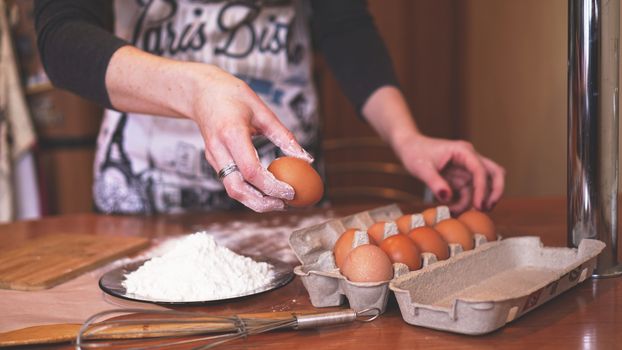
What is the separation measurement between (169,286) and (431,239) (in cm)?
33

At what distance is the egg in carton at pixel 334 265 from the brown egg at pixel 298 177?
0.04 metres

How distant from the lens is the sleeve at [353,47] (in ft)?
5.01

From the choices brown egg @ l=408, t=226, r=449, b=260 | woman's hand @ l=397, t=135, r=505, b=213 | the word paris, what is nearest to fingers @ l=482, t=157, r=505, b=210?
woman's hand @ l=397, t=135, r=505, b=213

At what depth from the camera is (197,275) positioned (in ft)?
2.67

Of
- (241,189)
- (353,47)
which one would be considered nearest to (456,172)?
(353,47)

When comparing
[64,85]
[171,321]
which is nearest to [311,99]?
[64,85]

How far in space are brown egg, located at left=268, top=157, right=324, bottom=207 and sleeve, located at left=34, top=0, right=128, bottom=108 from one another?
356 millimetres

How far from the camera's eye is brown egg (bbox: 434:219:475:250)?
2.93ft

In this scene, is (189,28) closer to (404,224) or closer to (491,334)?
(404,224)

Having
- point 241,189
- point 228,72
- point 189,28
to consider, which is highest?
point 189,28

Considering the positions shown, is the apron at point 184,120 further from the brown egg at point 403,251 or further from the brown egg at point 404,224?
the brown egg at point 403,251

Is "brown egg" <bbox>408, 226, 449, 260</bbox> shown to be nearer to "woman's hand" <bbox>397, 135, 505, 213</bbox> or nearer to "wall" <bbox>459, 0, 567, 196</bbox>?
"woman's hand" <bbox>397, 135, 505, 213</bbox>

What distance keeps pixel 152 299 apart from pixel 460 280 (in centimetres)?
37

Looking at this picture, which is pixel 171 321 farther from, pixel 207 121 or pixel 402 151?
pixel 402 151
